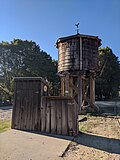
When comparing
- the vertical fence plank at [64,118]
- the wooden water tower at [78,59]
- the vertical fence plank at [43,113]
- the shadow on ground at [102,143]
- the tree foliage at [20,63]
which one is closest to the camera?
the shadow on ground at [102,143]

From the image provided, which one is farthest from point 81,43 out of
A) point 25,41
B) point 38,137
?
point 25,41

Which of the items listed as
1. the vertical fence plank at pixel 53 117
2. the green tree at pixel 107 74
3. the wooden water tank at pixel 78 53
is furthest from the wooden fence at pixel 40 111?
the green tree at pixel 107 74

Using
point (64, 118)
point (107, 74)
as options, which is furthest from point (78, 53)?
point (107, 74)

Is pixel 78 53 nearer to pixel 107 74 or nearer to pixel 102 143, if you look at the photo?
pixel 102 143

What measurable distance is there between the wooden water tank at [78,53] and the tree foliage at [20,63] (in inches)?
645

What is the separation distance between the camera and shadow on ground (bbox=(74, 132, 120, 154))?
4863 millimetres

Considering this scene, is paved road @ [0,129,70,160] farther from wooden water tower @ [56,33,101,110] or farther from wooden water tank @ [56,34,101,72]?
wooden water tank @ [56,34,101,72]

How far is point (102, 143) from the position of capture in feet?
17.8

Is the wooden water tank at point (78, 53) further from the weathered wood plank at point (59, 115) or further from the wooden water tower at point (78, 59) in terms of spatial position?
the weathered wood plank at point (59, 115)

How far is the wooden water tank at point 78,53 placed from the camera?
13828mm

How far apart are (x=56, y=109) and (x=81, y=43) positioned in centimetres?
842

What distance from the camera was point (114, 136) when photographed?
20.8ft

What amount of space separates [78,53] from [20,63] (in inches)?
745

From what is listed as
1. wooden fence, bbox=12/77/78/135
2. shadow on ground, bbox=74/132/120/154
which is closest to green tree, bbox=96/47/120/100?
wooden fence, bbox=12/77/78/135
